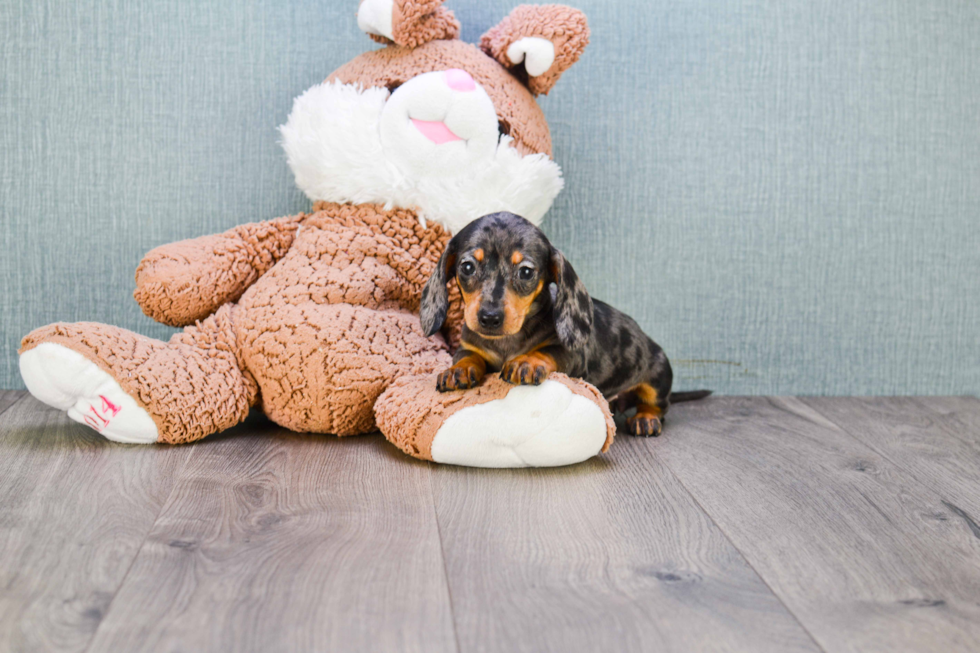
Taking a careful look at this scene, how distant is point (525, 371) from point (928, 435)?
43.3 inches

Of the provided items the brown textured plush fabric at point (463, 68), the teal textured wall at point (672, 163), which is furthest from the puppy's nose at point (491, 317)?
the teal textured wall at point (672, 163)

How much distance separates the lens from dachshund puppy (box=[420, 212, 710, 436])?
4.90 feet

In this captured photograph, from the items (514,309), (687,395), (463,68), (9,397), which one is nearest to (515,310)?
(514,309)

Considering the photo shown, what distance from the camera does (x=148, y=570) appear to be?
3.53ft

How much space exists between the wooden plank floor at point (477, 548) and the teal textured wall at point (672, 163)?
1.84 ft

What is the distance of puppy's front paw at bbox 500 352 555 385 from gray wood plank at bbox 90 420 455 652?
9.9 inches

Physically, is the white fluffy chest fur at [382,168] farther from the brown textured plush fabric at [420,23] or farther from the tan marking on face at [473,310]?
the tan marking on face at [473,310]

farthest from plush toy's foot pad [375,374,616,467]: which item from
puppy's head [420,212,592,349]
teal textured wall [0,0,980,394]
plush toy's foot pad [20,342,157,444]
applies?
teal textured wall [0,0,980,394]

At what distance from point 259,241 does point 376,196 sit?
32 cm

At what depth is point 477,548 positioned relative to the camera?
1179mm

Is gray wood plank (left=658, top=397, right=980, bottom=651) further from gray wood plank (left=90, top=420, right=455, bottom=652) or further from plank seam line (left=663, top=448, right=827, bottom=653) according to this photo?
gray wood plank (left=90, top=420, right=455, bottom=652)

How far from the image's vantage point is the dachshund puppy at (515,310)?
1.49 meters

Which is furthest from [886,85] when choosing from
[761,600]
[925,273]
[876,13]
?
[761,600]

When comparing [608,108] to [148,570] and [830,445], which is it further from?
[148,570]
